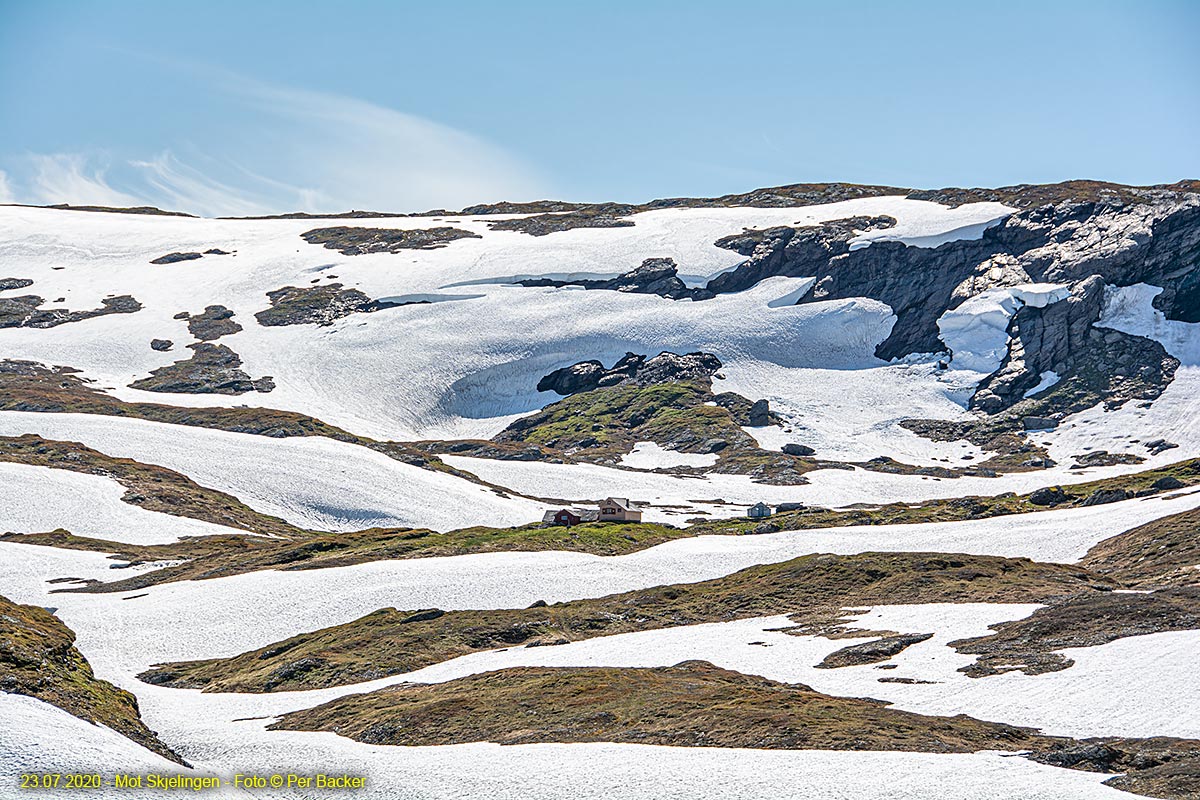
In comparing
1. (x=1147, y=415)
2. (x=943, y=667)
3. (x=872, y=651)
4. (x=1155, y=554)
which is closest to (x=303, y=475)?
(x=872, y=651)

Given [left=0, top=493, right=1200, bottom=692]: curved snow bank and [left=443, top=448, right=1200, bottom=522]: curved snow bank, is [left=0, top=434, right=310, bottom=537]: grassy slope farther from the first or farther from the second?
[left=443, top=448, right=1200, bottom=522]: curved snow bank

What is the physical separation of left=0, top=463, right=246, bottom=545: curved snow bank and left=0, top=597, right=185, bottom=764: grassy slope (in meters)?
75.3

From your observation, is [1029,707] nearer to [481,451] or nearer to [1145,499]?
[1145,499]

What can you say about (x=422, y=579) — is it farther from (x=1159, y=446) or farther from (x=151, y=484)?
(x=1159, y=446)

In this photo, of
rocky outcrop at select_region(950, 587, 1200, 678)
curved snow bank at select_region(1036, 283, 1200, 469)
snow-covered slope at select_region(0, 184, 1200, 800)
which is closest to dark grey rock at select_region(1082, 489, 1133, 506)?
snow-covered slope at select_region(0, 184, 1200, 800)

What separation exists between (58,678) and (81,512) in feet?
289

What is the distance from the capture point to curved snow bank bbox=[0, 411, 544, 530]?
129 m

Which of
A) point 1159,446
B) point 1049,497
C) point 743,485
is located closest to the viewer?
point 1049,497

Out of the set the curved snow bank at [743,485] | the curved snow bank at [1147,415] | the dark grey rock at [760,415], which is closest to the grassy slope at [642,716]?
the curved snow bank at [743,485]

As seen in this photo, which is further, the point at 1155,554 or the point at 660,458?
the point at 660,458

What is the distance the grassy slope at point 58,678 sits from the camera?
31.8 m

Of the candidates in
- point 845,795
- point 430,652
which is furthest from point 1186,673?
point 430,652

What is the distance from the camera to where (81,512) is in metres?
112

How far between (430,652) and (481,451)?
4463 inches
